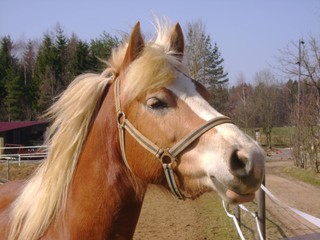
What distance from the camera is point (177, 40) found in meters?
2.29

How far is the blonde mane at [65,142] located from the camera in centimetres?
213

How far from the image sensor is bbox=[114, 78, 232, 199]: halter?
5.72 ft

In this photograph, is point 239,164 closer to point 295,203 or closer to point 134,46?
point 134,46

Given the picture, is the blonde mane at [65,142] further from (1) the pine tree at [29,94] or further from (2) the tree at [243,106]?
(1) the pine tree at [29,94]

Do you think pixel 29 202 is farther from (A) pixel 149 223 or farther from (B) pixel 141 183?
(A) pixel 149 223

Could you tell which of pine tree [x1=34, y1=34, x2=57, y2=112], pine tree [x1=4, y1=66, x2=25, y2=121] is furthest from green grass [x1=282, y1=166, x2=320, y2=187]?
pine tree [x1=4, y1=66, x2=25, y2=121]

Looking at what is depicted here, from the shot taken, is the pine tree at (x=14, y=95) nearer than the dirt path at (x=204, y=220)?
No

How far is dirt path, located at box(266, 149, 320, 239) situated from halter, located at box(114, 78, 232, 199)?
3.09 m

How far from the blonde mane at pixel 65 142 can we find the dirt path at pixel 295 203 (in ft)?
10.5

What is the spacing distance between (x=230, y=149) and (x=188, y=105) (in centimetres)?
36

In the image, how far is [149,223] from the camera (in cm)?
884

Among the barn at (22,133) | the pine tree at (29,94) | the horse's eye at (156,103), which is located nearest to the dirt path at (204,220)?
the horse's eye at (156,103)

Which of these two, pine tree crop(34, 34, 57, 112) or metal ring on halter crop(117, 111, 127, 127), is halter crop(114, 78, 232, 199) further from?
pine tree crop(34, 34, 57, 112)

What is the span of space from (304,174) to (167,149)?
18758 mm
